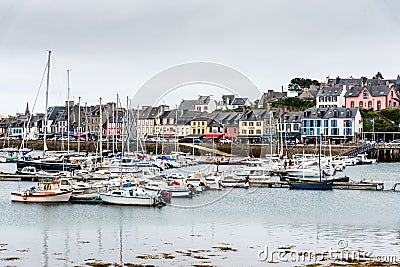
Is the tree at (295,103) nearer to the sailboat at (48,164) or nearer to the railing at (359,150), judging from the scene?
the railing at (359,150)

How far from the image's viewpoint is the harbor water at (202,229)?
2253 cm

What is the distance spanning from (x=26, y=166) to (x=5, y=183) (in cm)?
730

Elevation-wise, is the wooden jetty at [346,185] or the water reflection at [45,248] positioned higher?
the wooden jetty at [346,185]

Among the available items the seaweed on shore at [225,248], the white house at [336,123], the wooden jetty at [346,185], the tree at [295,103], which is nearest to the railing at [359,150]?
the white house at [336,123]

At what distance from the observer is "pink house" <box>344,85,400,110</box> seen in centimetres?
9119

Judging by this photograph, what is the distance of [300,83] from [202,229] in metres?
93.5

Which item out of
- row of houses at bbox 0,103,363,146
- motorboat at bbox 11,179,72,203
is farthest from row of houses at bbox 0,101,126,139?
motorboat at bbox 11,179,72,203

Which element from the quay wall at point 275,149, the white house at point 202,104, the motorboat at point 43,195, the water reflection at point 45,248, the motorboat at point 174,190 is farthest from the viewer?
the quay wall at point 275,149

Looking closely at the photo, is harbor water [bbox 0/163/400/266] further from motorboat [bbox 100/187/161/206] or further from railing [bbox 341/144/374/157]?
railing [bbox 341/144/374/157]

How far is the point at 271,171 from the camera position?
174ft

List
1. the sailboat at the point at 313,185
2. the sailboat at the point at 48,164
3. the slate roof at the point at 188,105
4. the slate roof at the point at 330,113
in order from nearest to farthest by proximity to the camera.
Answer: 1. the slate roof at the point at 188,105
2. the sailboat at the point at 313,185
3. the sailboat at the point at 48,164
4. the slate roof at the point at 330,113

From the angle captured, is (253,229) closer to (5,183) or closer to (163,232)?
(163,232)

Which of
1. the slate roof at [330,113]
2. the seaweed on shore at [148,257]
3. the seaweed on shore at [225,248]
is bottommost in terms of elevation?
the seaweed on shore at [148,257]

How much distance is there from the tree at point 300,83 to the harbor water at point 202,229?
7880 cm
